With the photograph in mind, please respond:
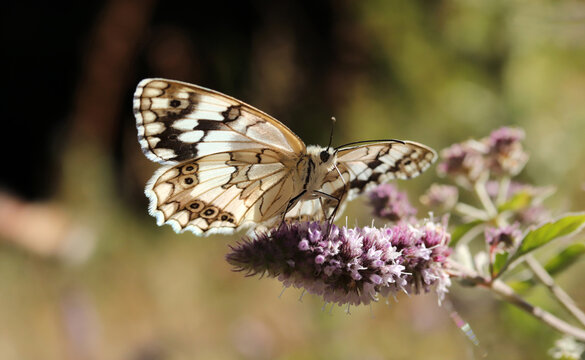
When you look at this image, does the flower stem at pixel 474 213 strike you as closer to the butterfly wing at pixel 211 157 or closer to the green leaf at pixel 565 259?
the green leaf at pixel 565 259

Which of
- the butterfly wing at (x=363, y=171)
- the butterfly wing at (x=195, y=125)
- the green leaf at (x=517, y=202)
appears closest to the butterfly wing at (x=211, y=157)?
the butterfly wing at (x=195, y=125)

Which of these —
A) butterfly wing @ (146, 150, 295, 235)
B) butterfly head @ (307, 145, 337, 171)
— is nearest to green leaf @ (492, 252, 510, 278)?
butterfly head @ (307, 145, 337, 171)

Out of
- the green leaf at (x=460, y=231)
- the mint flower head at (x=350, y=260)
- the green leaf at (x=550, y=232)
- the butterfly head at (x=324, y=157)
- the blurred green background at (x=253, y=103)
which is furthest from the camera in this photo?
the blurred green background at (x=253, y=103)

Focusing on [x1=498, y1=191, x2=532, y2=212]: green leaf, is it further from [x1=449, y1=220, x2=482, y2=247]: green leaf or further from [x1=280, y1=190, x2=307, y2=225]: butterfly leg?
[x1=280, y1=190, x2=307, y2=225]: butterfly leg

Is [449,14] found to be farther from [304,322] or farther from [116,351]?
[116,351]

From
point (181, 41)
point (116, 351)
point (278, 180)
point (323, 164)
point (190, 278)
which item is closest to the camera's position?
point (323, 164)

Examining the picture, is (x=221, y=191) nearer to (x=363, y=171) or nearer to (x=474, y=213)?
(x=363, y=171)

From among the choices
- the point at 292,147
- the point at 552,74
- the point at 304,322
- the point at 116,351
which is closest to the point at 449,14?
the point at 552,74
